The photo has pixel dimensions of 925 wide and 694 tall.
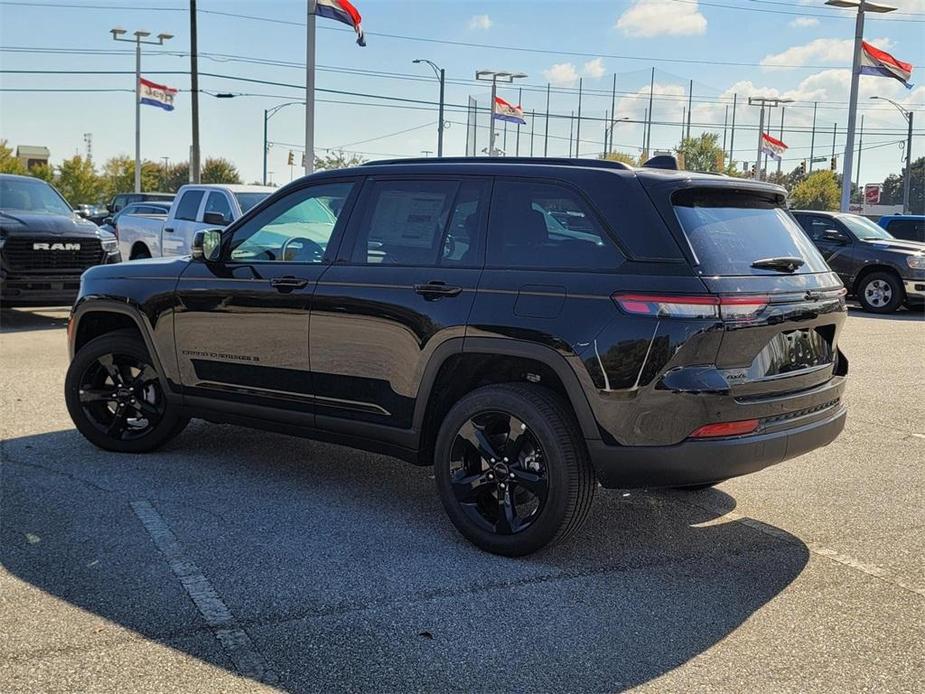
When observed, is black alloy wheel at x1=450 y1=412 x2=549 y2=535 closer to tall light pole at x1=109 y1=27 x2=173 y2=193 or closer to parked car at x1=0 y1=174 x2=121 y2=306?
parked car at x1=0 y1=174 x2=121 y2=306

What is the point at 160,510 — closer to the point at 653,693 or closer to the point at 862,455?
the point at 653,693

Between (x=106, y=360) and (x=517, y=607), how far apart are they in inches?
139

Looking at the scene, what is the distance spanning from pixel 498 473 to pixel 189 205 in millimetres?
10937

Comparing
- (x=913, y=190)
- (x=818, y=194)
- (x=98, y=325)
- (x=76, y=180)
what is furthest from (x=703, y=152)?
(x=98, y=325)

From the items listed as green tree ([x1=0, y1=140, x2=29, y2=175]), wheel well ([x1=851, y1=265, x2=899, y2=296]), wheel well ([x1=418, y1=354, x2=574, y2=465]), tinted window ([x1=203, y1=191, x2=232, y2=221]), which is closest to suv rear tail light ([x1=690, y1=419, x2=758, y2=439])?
wheel well ([x1=418, y1=354, x2=574, y2=465])

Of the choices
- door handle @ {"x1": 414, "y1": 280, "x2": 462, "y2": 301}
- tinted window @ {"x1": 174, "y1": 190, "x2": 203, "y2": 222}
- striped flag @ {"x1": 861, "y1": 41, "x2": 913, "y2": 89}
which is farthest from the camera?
striped flag @ {"x1": 861, "y1": 41, "x2": 913, "y2": 89}

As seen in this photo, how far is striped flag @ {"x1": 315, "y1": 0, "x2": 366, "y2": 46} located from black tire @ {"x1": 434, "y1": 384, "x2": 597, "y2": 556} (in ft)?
57.9

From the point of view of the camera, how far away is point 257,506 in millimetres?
5113

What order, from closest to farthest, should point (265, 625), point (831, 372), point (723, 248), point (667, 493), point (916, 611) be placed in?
point (265, 625) < point (916, 611) < point (723, 248) < point (831, 372) < point (667, 493)

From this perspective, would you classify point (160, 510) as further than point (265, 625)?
Yes

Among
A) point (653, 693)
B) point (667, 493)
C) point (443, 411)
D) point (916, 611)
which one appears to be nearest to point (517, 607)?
point (653, 693)

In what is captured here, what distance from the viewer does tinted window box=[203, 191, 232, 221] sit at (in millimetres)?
13227

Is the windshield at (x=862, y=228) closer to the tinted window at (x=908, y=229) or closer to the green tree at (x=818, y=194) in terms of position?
the tinted window at (x=908, y=229)

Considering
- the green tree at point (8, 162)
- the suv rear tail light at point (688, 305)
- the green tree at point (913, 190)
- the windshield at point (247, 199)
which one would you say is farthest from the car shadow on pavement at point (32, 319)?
the green tree at point (913, 190)
